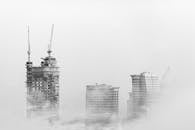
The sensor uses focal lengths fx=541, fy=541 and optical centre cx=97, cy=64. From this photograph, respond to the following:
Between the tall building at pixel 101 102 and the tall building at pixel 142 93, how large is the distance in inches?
73.4

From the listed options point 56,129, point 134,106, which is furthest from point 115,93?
point 56,129

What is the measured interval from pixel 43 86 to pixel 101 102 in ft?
29.5

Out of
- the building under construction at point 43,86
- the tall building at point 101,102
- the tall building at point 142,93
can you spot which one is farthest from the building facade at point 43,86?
the tall building at point 142,93

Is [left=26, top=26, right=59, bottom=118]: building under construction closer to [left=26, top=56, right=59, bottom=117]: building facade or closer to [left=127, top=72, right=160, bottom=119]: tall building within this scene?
[left=26, top=56, right=59, bottom=117]: building facade

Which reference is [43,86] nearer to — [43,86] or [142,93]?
[43,86]

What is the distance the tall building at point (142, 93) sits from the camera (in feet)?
201

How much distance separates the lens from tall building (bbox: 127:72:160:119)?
201ft

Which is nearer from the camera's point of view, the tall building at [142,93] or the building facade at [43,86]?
the tall building at [142,93]

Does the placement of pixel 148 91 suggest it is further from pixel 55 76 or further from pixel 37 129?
pixel 37 129

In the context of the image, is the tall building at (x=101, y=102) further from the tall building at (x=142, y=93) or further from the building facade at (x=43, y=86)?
the building facade at (x=43, y=86)

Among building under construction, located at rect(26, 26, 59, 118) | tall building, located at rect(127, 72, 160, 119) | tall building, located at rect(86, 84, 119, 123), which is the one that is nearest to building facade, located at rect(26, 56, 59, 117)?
building under construction, located at rect(26, 26, 59, 118)

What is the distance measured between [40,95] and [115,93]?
11478 mm

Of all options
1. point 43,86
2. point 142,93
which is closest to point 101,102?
point 142,93

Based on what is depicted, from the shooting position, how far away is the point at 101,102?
6406 centimetres
